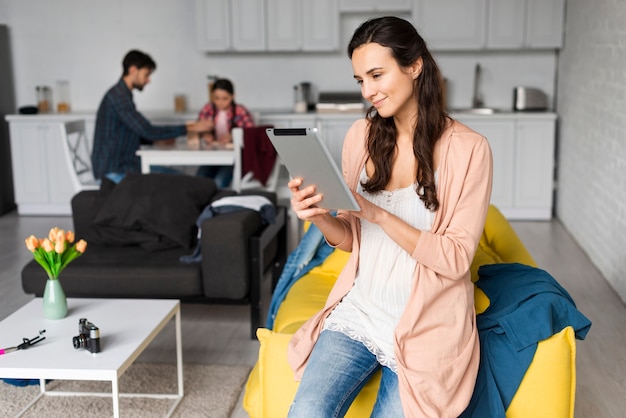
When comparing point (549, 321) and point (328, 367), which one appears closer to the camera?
point (328, 367)

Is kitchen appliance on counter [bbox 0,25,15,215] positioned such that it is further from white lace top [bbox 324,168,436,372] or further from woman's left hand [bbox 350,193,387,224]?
woman's left hand [bbox 350,193,387,224]

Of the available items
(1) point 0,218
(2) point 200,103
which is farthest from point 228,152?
(1) point 0,218

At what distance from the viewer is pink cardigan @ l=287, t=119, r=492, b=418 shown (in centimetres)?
197

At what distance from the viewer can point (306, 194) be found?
1922mm

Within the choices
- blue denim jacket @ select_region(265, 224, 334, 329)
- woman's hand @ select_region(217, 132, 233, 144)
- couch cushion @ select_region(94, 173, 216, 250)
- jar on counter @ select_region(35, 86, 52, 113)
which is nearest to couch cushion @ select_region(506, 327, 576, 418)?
blue denim jacket @ select_region(265, 224, 334, 329)

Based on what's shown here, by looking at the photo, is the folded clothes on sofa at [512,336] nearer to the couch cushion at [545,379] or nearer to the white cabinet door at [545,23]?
the couch cushion at [545,379]

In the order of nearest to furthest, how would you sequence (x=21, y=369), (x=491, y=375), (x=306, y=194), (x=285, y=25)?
(x=306, y=194)
(x=491, y=375)
(x=21, y=369)
(x=285, y=25)

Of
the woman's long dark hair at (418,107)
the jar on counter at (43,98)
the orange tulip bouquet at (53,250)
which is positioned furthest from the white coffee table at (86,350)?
the jar on counter at (43,98)

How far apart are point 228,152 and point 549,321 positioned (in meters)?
3.11

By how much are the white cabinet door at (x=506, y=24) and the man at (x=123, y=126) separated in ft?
8.61

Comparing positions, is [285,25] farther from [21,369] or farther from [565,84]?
[21,369]

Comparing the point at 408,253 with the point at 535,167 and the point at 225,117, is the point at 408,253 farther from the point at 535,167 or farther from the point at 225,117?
the point at 535,167

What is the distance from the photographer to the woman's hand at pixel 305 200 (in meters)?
1.91

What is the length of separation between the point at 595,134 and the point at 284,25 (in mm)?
2795
